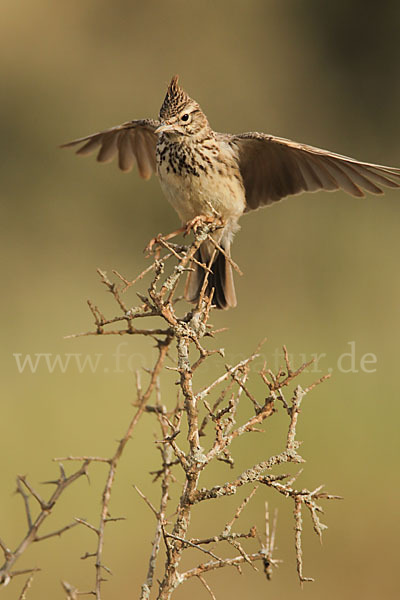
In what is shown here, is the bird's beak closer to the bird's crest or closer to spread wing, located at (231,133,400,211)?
the bird's crest

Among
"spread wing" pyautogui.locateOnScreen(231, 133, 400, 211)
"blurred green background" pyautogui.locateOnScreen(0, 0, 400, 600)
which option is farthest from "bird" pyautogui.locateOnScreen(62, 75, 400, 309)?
"blurred green background" pyautogui.locateOnScreen(0, 0, 400, 600)

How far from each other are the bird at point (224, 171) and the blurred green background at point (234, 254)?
137 centimetres

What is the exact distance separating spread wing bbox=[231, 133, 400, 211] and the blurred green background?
58.3 inches

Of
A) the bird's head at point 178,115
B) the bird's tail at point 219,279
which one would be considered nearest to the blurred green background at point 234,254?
the bird's tail at point 219,279

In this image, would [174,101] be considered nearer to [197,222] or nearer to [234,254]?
[197,222]

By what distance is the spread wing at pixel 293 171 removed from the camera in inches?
133

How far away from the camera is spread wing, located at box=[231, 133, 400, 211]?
11.1 feet

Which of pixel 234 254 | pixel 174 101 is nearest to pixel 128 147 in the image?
pixel 174 101

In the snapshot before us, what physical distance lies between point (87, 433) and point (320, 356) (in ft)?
5.04

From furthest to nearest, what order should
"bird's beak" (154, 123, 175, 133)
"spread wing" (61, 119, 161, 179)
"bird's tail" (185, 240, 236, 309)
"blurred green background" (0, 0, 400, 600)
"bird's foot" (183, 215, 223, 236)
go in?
"blurred green background" (0, 0, 400, 600) < "spread wing" (61, 119, 161, 179) < "bird's tail" (185, 240, 236, 309) < "bird's beak" (154, 123, 175, 133) < "bird's foot" (183, 215, 223, 236)

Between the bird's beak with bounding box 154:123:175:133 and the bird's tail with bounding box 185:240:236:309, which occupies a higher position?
the bird's beak with bounding box 154:123:175:133

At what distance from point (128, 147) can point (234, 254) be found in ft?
8.01

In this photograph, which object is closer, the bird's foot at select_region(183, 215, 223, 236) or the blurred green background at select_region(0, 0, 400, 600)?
the bird's foot at select_region(183, 215, 223, 236)

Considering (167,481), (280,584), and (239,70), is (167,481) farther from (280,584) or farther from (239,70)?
(239,70)
